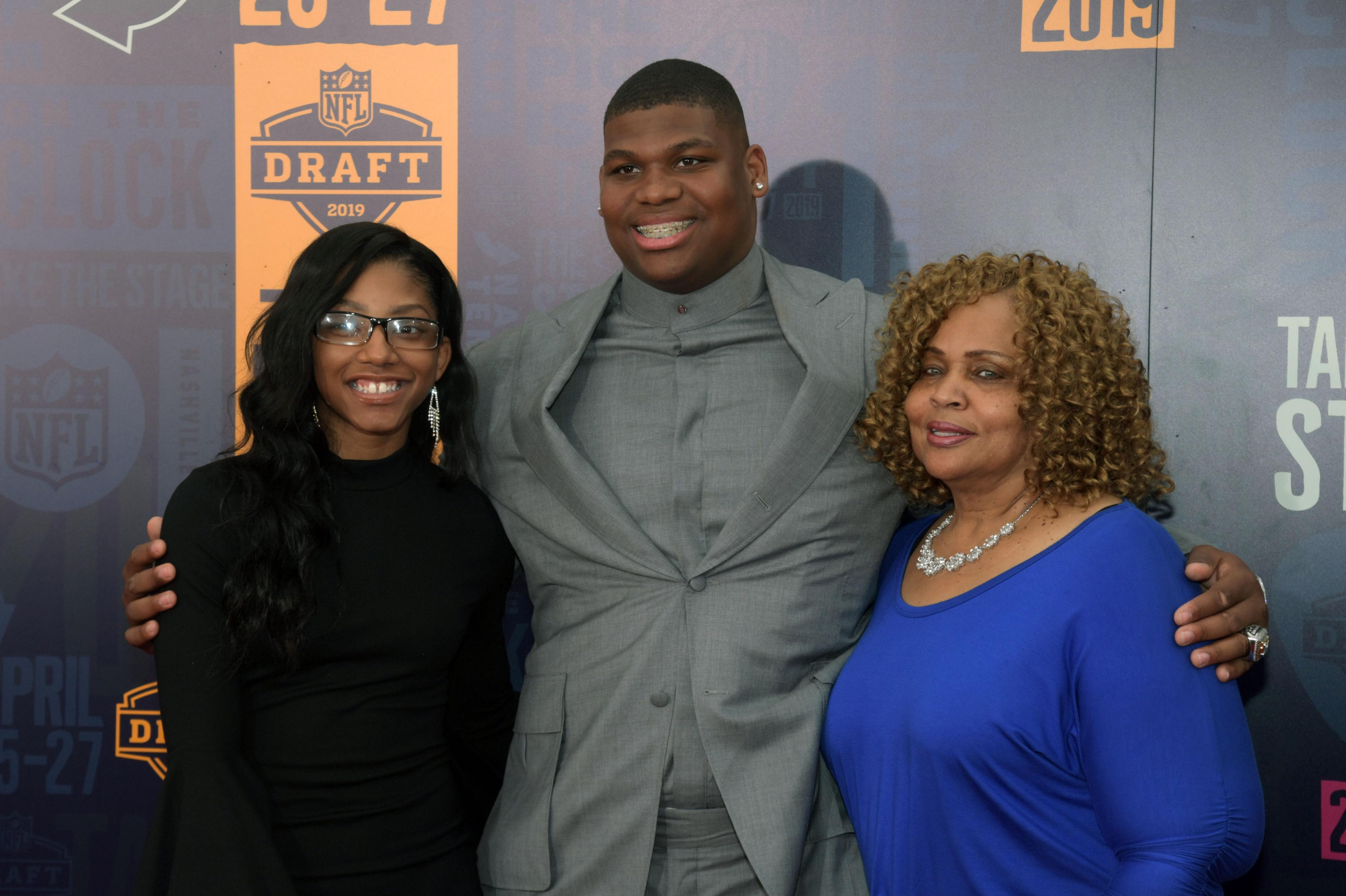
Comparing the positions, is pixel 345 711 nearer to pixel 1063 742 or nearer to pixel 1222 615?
pixel 1063 742

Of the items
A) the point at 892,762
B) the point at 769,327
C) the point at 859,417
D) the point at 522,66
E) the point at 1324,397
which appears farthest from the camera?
the point at 522,66

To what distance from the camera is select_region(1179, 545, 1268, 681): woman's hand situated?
151 centimetres

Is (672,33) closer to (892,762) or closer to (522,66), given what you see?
(522,66)

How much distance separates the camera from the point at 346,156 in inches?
110

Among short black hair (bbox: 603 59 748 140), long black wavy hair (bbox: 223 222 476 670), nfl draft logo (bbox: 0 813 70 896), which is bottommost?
nfl draft logo (bbox: 0 813 70 896)

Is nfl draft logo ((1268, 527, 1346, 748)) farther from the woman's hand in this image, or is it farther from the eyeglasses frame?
the eyeglasses frame

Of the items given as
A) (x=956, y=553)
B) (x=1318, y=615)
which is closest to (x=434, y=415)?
(x=956, y=553)

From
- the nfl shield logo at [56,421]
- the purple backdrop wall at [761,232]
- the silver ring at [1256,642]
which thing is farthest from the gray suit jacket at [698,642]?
the nfl shield logo at [56,421]

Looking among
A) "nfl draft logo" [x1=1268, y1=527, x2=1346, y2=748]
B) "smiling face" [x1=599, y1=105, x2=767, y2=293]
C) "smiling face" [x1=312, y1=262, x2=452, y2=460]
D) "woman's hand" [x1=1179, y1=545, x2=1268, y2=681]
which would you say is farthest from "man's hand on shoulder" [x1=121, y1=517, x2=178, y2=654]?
"nfl draft logo" [x1=1268, y1=527, x2=1346, y2=748]

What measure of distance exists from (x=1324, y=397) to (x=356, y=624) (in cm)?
232

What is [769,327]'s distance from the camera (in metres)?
2.10

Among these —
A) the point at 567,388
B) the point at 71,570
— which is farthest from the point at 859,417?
the point at 71,570

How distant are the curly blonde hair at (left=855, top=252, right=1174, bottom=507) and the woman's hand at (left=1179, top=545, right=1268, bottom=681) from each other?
0.16 m

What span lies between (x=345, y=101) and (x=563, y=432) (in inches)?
54.4
